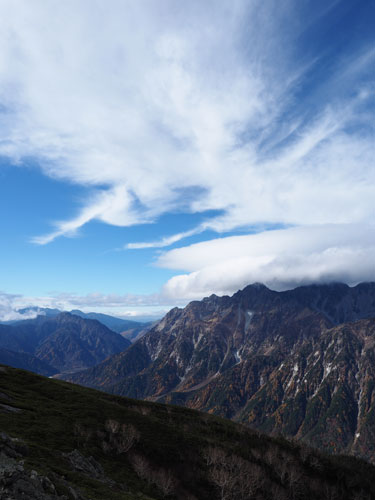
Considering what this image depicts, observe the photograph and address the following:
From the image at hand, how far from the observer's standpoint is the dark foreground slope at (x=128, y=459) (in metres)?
45.3

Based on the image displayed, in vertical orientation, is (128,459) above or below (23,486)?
below

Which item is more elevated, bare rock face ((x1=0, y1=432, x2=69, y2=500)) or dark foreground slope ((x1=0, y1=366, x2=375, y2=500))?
bare rock face ((x1=0, y1=432, x2=69, y2=500))

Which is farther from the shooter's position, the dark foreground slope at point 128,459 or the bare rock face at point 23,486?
the dark foreground slope at point 128,459

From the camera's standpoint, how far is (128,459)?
73.2 meters

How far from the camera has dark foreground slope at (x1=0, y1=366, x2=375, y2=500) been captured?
149ft

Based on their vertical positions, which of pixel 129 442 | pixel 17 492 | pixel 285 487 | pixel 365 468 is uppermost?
pixel 17 492

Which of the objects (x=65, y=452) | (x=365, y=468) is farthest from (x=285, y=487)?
(x=365, y=468)

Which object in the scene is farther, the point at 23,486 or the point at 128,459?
the point at 128,459

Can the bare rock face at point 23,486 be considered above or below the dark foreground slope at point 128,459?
Result: above

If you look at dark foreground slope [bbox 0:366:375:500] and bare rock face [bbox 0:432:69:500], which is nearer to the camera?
bare rock face [bbox 0:432:69:500]

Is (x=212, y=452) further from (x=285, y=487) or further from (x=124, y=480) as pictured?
(x=124, y=480)

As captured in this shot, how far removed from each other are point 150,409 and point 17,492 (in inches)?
4726

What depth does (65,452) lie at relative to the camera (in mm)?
59906

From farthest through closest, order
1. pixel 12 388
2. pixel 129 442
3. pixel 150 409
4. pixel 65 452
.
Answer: pixel 150 409 < pixel 12 388 < pixel 129 442 < pixel 65 452
